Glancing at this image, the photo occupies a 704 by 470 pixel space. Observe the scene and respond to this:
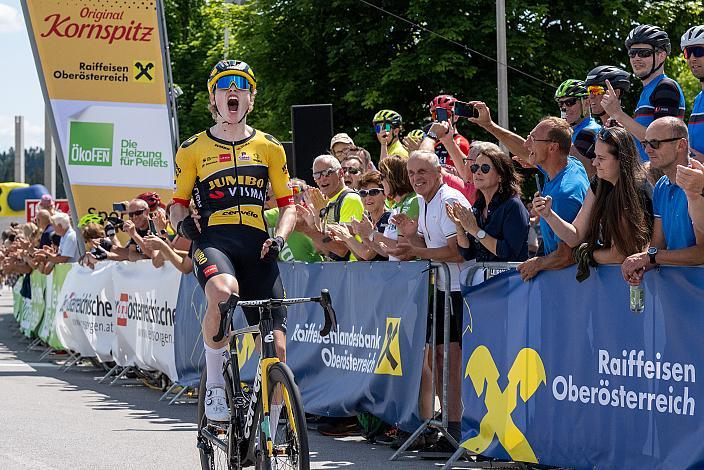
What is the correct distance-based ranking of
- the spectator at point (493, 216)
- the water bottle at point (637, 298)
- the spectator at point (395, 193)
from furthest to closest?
1. the spectator at point (395, 193)
2. the spectator at point (493, 216)
3. the water bottle at point (637, 298)

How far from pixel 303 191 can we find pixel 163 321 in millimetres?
2320

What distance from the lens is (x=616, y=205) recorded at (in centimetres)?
680

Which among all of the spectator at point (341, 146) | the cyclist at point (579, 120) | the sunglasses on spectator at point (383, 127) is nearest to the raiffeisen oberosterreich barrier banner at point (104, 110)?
the spectator at point (341, 146)

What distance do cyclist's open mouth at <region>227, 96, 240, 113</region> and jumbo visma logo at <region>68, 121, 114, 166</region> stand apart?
1267 cm

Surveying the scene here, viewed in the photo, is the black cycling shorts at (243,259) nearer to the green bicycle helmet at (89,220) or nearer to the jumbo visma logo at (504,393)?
the jumbo visma logo at (504,393)

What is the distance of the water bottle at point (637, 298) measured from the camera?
6418mm

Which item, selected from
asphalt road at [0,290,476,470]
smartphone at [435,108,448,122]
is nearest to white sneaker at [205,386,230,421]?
asphalt road at [0,290,476,470]

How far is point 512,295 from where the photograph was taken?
25.3 feet

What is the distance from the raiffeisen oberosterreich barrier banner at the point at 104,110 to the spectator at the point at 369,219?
31.0ft

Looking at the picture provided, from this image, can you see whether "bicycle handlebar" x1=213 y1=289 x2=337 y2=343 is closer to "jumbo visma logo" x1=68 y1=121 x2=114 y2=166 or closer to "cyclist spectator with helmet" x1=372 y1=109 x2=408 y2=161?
"cyclist spectator with helmet" x1=372 y1=109 x2=408 y2=161

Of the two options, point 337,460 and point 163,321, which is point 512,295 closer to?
point 337,460

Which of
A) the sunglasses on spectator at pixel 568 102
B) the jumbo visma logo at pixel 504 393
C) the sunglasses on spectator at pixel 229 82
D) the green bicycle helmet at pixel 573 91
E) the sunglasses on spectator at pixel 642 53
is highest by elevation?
the sunglasses on spectator at pixel 642 53

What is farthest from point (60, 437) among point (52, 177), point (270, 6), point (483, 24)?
point (52, 177)

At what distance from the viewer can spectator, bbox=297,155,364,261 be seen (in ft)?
34.4
